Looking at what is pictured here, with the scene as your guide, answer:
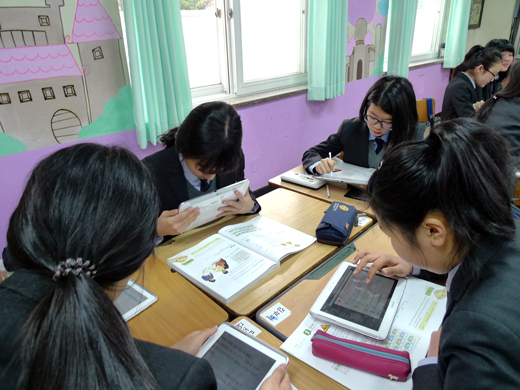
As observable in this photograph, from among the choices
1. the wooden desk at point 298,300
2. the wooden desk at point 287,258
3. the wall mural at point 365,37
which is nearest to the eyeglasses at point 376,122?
the wooden desk at point 287,258

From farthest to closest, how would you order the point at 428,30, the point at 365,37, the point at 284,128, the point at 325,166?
the point at 428,30
the point at 365,37
the point at 284,128
the point at 325,166

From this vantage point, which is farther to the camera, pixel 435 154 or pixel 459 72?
pixel 459 72

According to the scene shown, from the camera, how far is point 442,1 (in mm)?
4910

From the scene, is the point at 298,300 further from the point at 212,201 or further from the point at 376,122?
the point at 376,122

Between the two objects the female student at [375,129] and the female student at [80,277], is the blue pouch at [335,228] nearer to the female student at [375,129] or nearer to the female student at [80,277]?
the female student at [375,129]

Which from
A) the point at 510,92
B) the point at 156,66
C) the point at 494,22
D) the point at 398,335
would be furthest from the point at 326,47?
the point at 494,22

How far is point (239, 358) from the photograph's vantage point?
826 mm

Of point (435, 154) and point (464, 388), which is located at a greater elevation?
point (435, 154)

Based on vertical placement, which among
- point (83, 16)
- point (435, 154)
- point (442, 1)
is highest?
point (442, 1)

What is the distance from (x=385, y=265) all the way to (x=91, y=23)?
6.21 ft

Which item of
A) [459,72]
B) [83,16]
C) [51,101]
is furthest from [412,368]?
[459,72]

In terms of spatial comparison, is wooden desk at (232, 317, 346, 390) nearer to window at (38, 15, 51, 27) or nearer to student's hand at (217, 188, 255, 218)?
student's hand at (217, 188, 255, 218)

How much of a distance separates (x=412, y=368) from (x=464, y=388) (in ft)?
0.84

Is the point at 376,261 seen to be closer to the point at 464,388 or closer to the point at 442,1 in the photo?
the point at 464,388
